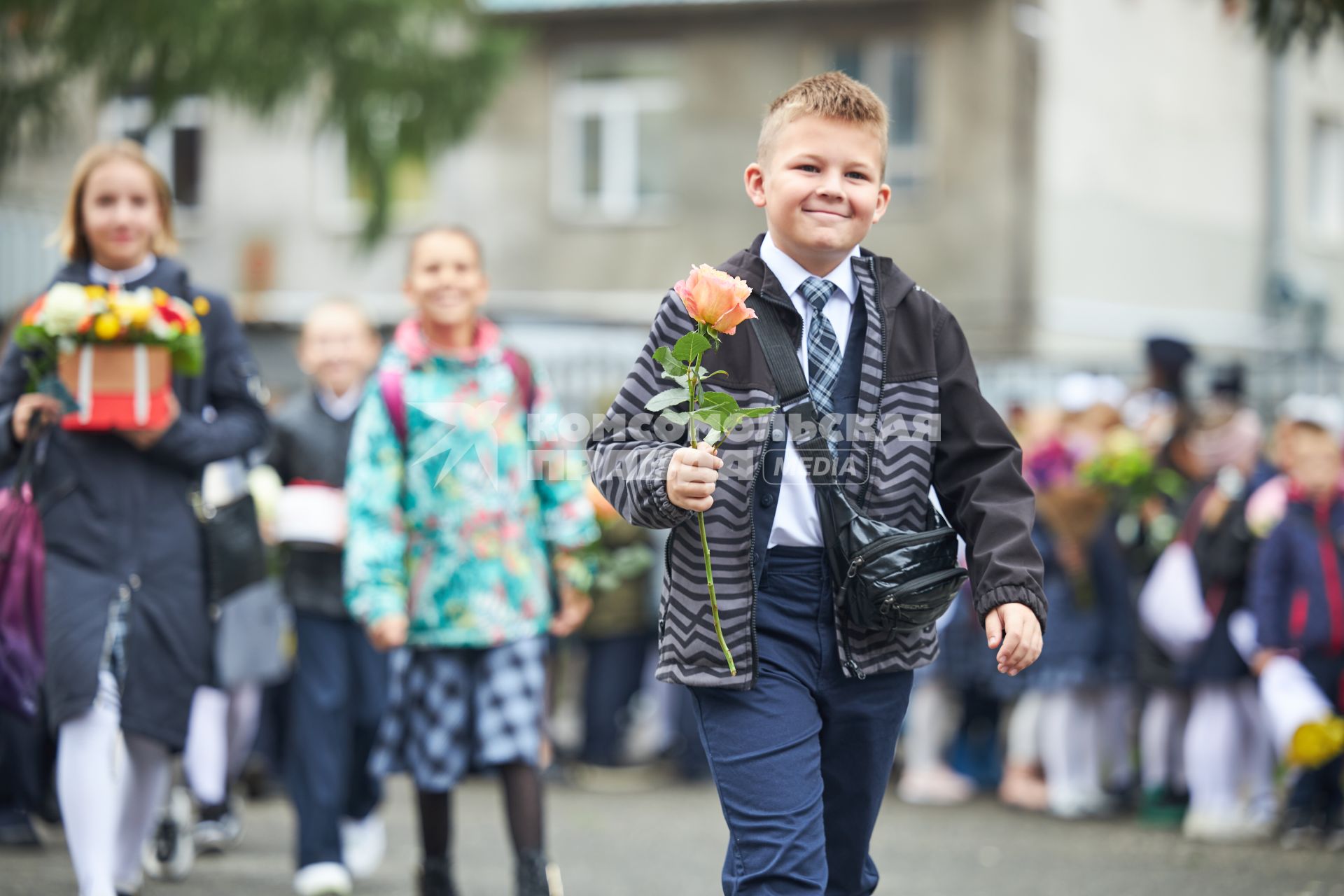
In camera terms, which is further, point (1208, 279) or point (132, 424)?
point (1208, 279)

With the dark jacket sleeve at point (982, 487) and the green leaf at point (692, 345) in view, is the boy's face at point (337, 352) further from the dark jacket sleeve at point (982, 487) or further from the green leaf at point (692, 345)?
the green leaf at point (692, 345)

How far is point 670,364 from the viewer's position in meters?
3.82

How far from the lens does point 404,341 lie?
6.05 meters

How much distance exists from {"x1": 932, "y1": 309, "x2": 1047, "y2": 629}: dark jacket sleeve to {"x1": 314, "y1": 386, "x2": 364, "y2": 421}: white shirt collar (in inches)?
137

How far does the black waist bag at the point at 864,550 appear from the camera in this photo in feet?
12.7

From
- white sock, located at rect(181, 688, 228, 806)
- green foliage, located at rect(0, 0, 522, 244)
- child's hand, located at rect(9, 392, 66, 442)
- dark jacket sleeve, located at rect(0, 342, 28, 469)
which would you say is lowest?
white sock, located at rect(181, 688, 228, 806)

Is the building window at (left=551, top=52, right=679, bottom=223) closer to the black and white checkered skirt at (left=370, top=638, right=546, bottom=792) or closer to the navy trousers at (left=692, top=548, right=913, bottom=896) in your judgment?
the black and white checkered skirt at (left=370, top=638, right=546, bottom=792)

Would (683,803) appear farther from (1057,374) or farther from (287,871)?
(1057,374)

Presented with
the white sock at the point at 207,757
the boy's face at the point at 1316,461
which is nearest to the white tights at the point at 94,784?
the white sock at the point at 207,757

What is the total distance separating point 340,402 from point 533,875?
2.43m

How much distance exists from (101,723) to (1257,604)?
16.9 feet

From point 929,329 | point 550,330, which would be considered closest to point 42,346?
point 929,329

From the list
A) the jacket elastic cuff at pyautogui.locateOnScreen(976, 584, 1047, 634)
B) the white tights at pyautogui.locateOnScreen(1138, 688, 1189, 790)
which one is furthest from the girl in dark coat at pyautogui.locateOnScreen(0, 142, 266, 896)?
the white tights at pyautogui.locateOnScreen(1138, 688, 1189, 790)

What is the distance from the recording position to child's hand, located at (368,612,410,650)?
5.64 m
